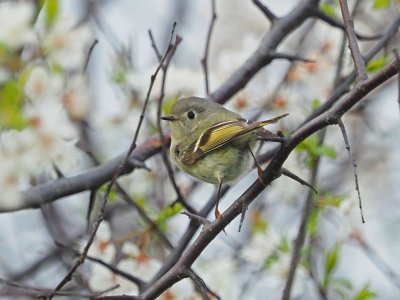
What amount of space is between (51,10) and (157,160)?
204cm

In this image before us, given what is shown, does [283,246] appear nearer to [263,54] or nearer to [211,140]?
[263,54]

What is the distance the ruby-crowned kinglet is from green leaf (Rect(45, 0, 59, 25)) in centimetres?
68

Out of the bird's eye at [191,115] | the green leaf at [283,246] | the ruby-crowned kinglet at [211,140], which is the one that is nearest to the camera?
the ruby-crowned kinglet at [211,140]

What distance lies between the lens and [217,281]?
12.1 feet

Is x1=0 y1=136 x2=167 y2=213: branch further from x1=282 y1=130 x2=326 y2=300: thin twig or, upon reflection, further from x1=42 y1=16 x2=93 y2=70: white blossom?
x1=282 y1=130 x2=326 y2=300: thin twig

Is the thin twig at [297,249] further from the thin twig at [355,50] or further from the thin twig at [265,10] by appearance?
the thin twig at [355,50]

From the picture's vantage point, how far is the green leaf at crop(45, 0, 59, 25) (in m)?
2.83

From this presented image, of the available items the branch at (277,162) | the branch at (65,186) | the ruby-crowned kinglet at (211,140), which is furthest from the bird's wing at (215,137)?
the branch at (277,162)

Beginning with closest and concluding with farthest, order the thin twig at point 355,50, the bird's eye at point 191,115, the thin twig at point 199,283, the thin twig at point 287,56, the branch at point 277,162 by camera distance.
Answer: the branch at point 277,162 < the thin twig at point 355,50 < the thin twig at point 199,283 < the thin twig at point 287,56 < the bird's eye at point 191,115

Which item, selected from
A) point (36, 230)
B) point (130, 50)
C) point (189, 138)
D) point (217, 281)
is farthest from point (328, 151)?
point (36, 230)

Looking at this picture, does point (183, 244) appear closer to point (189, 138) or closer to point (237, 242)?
point (189, 138)

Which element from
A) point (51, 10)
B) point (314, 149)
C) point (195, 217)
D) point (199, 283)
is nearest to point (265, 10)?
point (314, 149)

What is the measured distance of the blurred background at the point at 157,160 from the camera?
8.46 feet

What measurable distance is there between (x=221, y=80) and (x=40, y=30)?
1505 mm
